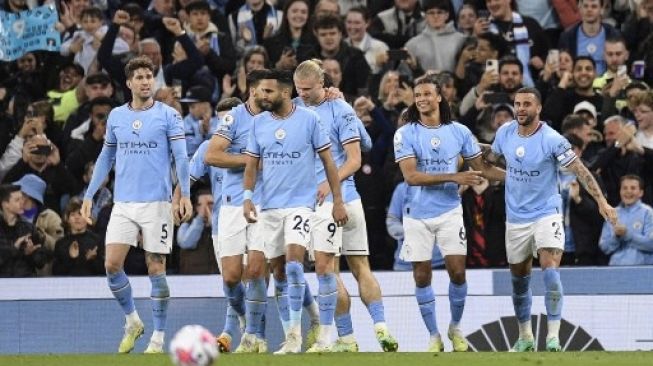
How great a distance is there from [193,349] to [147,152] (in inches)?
326

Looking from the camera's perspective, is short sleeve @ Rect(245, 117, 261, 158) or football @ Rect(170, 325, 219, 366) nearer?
football @ Rect(170, 325, 219, 366)

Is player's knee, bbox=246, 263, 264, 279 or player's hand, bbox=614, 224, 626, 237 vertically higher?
player's knee, bbox=246, 263, 264, 279

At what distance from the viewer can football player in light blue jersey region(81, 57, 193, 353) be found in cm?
1766

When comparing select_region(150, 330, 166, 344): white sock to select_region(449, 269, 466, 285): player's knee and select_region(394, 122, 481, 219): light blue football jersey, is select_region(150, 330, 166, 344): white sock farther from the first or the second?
select_region(449, 269, 466, 285): player's knee

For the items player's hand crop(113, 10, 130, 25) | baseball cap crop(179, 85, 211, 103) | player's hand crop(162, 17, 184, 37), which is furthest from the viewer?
player's hand crop(113, 10, 130, 25)

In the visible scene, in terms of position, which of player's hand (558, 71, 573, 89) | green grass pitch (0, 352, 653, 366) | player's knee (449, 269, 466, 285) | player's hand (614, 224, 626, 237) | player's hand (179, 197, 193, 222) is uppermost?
player's hand (558, 71, 573, 89)

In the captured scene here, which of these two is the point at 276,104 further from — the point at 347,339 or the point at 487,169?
the point at 487,169

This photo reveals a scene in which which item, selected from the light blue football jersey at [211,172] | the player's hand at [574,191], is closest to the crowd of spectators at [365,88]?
the player's hand at [574,191]

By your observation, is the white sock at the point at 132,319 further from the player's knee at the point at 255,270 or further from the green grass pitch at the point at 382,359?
the player's knee at the point at 255,270

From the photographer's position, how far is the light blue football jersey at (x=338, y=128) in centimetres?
1744

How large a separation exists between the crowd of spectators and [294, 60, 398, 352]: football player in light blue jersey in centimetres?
352

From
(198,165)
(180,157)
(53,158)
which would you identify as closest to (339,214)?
(180,157)

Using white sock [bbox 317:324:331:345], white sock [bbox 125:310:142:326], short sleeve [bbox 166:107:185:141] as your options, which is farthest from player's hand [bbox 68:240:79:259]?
white sock [bbox 317:324:331:345]

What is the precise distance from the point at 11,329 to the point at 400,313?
469cm
